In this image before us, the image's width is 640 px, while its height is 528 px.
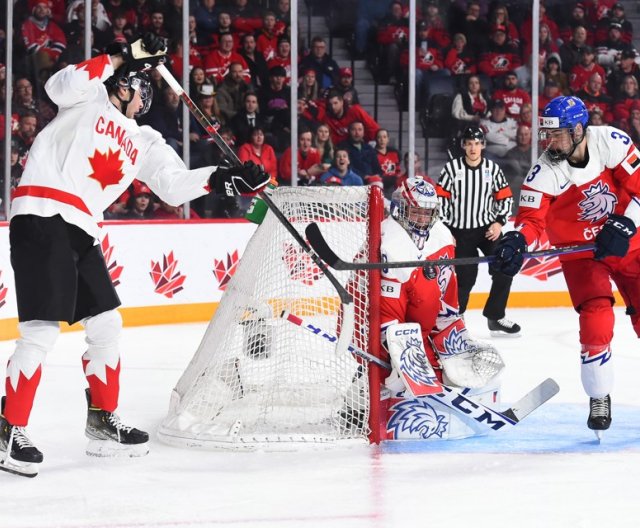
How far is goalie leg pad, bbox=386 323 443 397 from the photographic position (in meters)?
3.32

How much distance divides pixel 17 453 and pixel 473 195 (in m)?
3.16

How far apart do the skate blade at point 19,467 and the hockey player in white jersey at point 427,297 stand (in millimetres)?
1022

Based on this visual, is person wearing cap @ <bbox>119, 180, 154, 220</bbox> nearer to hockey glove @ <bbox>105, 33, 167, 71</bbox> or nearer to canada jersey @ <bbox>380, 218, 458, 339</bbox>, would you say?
canada jersey @ <bbox>380, 218, 458, 339</bbox>

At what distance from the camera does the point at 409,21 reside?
770 centimetres

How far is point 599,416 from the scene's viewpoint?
11.2 ft

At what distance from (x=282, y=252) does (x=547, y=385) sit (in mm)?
887

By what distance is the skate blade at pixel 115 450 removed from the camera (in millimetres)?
3266

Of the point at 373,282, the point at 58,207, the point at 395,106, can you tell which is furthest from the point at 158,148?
the point at 395,106

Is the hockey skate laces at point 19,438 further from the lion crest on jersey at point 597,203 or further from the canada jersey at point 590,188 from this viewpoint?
the lion crest on jersey at point 597,203

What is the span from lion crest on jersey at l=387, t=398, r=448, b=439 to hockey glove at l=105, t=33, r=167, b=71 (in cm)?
118

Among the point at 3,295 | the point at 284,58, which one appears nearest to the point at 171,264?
the point at 3,295

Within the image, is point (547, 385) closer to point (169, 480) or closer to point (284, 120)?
point (169, 480)

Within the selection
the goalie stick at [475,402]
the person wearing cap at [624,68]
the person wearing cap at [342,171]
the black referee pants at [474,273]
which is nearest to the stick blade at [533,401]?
the goalie stick at [475,402]

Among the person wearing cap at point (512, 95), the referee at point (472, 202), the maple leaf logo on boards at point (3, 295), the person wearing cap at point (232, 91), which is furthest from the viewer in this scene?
the person wearing cap at point (512, 95)
